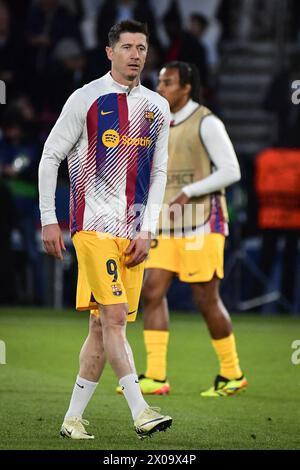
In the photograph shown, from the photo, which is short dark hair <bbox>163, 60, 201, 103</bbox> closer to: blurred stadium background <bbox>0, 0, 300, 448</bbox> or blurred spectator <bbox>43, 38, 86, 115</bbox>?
blurred stadium background <bbox>0, 0, 300, 448</bbox>

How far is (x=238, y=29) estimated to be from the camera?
23.0m

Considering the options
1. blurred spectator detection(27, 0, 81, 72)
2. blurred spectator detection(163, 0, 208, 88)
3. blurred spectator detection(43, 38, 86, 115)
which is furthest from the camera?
blurred spectator detection(27, 0, 81, 72)

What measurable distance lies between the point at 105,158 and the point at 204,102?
1120cm

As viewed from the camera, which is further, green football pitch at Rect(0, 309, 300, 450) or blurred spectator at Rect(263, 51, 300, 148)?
blurred spectator at Rect(263, 51, 300, 148)

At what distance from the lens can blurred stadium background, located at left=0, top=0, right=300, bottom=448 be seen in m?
17.4

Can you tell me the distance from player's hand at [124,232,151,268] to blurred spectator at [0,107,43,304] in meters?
9.60

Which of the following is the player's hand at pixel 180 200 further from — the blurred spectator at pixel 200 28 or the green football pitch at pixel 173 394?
the blurred spectator at pixel 200 28

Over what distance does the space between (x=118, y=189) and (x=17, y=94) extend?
12149mm

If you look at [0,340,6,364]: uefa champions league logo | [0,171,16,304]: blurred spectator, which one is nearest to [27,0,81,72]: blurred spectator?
[0,171,16,304]: blurred spectator

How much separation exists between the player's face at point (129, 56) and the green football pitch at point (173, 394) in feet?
6.84

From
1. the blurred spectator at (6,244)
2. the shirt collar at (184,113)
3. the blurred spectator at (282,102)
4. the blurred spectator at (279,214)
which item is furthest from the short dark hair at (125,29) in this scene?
the blurred spectator at (282,102)

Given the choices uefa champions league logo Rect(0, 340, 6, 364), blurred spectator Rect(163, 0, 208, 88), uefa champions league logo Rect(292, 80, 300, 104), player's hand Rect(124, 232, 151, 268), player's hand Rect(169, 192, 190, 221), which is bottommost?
uefa champions league logo Rect(0, 340, 6, 364)
